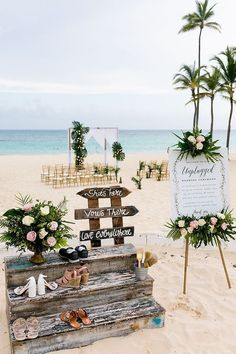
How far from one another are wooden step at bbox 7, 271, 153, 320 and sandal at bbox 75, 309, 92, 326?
180 millimetres

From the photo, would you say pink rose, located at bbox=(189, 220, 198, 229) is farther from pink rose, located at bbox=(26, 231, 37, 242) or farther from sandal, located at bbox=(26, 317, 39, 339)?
sandal, located at bbox=(26, 317, 39, 339)

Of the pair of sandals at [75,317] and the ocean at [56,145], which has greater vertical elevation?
the ocean at [56,145]

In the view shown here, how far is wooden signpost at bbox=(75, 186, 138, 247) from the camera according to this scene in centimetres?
445

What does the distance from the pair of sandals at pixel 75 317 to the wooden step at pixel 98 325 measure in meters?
0.04

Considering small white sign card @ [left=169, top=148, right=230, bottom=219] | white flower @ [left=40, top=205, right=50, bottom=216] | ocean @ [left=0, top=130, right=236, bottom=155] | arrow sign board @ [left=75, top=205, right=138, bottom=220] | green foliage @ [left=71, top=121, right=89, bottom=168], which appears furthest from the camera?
ocean @ [left=0, top=130, right=236, bottom=155]

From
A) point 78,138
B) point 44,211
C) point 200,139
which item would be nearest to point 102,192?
point 44,211

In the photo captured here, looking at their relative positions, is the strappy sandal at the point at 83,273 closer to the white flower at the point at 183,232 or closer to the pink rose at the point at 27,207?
the pink rose at the point at 27,207

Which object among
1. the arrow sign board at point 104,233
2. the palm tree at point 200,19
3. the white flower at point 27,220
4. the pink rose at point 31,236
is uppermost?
the palm tree at point 200,19

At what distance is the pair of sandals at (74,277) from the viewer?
3.75m

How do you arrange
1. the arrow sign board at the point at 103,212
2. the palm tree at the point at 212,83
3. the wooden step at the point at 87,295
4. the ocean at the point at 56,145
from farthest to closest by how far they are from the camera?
the ocean at the point at 56,145
the palm tree at the point at 212,83
the arrow sign board at the point at 103,212
the wooden step at the point at 87,295

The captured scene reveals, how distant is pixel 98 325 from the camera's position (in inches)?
139

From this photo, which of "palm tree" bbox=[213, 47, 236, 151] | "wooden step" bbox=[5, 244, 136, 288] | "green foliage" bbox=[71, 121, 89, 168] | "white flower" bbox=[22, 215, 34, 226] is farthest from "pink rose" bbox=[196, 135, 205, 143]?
"palm tree" bbox=[213, 47, 236, 151]

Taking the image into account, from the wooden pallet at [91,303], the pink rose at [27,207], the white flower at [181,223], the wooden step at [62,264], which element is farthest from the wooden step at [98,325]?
the pink rose at [27,207]

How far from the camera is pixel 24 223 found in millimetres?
3652
